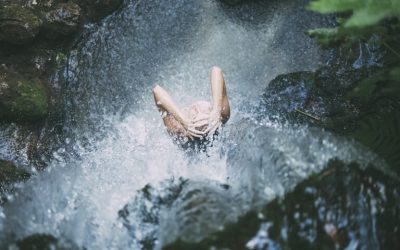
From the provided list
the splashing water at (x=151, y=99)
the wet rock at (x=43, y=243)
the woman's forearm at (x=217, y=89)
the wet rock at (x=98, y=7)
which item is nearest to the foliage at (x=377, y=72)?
the splashing water at (x=151, y=99)

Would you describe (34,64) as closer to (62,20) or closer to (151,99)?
(62,20)

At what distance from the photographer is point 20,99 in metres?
4.73

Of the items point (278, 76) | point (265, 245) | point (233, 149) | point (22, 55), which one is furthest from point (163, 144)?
point (265, 245)

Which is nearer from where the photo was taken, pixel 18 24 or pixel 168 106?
pixel 168 106

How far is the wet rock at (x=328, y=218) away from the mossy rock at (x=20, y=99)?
286 cm

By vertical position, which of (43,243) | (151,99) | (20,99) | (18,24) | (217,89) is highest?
(18,24)

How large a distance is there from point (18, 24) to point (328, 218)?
394cm

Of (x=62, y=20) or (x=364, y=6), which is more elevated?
(x=62, y=20)

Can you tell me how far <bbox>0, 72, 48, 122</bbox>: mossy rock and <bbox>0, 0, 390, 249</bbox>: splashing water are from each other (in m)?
0.36

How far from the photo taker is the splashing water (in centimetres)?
363

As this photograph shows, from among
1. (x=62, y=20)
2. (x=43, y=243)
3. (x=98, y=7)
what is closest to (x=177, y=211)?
(x=43, y=243)

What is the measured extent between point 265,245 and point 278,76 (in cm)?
289

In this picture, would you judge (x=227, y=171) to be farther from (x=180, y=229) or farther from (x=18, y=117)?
(x=18, y=117)

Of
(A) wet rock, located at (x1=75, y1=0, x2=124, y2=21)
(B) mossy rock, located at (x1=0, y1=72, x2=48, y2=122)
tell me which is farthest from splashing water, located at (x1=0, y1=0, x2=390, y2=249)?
(B) mossy rock, located at (x1=0, y1=72, x2=48, y2=122)
